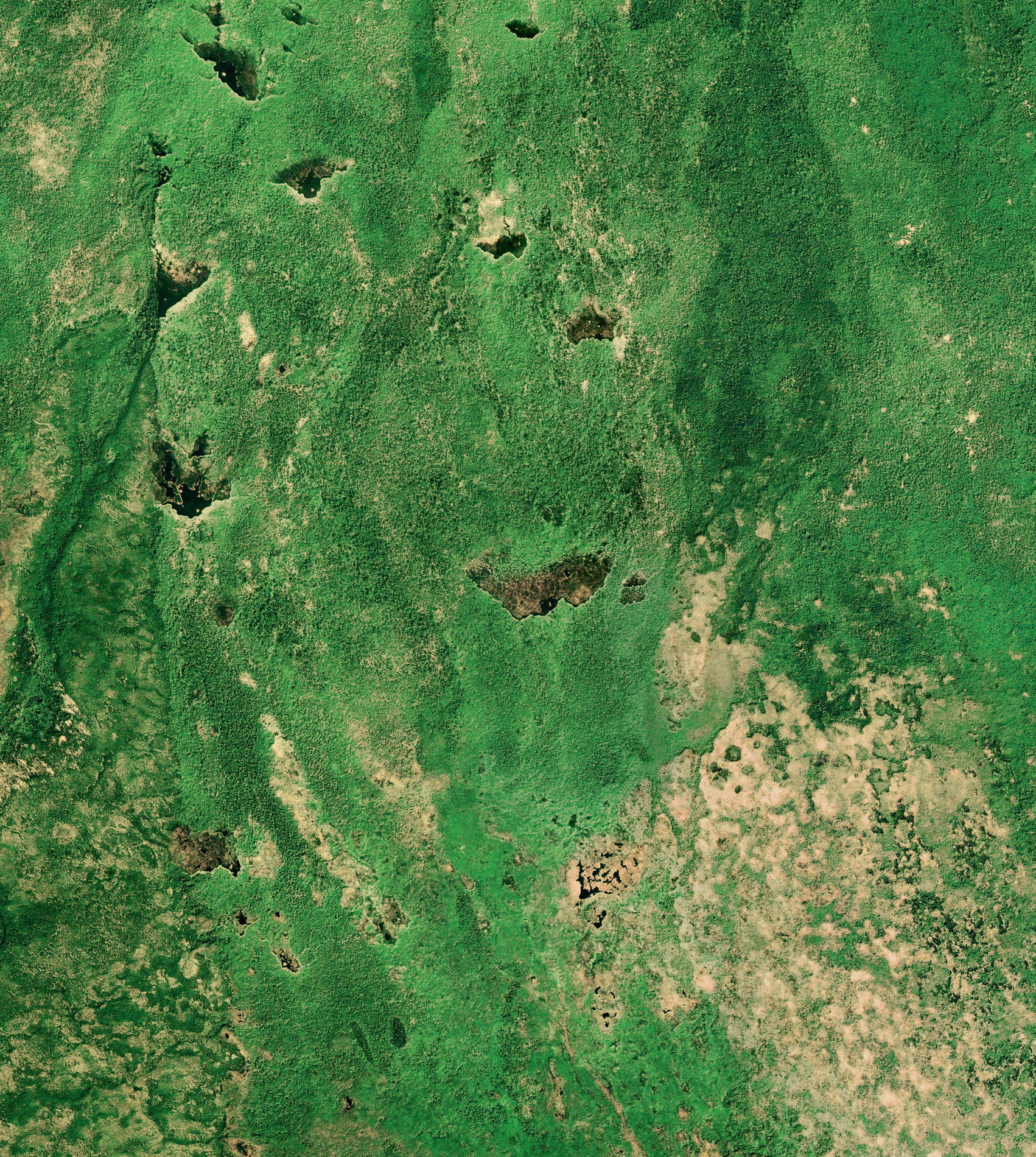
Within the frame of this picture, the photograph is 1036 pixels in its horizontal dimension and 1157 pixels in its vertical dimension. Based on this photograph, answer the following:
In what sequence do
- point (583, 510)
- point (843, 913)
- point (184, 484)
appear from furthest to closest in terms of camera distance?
point (184, 484) < point (583, 510) < point (843, 913)

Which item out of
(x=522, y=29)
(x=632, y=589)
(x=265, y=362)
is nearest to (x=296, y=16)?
(x=522, y=29)

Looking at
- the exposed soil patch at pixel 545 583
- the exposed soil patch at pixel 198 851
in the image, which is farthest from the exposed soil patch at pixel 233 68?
the exposed soil patch at pixel 198 851

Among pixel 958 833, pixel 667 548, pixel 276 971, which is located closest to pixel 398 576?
pixel 667 548

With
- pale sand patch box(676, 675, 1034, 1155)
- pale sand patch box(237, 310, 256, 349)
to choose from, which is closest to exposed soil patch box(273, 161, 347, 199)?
pale sand patch box(237, 310, 256, 349)

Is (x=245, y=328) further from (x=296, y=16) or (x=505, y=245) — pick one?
A: (x=296, y=16)

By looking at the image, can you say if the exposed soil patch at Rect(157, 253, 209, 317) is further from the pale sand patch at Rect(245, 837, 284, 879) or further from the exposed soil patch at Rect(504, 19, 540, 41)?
the pale sand patch at Rect(245, 837, 284, 879)

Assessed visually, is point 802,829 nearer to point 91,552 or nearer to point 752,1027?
point 752,1027

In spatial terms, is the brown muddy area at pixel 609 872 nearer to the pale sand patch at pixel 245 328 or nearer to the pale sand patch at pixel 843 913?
the pale sand patch at pixel 843 913

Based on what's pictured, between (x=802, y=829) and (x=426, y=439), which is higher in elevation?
(x=426, y=439)
